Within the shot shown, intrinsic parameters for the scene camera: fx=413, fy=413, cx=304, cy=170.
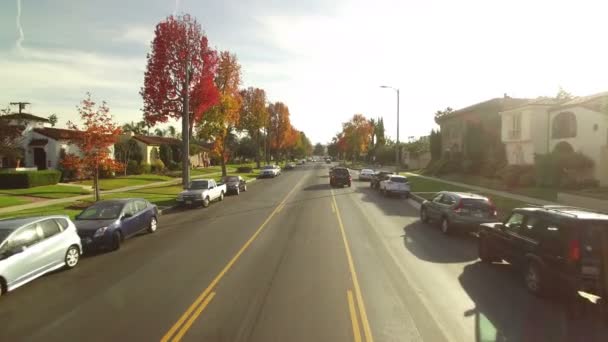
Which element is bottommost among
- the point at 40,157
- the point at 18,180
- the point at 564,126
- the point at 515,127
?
the point at 18,180

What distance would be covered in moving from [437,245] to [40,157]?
132ft

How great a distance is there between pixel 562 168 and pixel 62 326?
32551mm

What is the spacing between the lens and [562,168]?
98.4 feet

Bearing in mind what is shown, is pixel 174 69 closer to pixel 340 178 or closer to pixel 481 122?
pixel 340 178

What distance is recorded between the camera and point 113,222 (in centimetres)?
1310

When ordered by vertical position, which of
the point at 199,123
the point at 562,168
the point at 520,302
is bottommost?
the point at 520,302

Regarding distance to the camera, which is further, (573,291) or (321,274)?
(321,274)

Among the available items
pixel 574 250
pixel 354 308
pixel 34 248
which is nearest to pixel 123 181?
pixel 34 248

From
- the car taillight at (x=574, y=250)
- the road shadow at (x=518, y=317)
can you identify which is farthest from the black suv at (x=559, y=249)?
the road shadow at (x=518, y=317)

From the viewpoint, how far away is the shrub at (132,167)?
46188 millimetres

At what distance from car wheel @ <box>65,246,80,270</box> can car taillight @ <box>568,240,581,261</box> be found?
37.8ft

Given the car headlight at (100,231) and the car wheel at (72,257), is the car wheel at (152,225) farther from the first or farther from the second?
the car wheel at (72,257)

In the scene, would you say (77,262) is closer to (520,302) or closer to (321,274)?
(321,274)

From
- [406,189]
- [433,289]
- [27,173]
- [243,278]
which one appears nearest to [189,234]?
[243,278]
